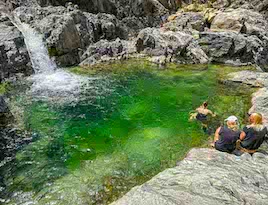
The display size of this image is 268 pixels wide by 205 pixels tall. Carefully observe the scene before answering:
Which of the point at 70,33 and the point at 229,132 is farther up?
the point at 70,33

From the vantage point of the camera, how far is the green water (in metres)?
11.9

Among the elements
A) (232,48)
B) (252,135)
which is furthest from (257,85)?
(252,135)

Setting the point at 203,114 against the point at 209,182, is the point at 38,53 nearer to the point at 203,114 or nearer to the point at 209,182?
the point at 203,114

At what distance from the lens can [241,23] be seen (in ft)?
123

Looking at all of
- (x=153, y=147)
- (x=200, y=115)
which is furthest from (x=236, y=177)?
(x=200, y=115)

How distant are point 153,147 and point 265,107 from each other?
784 cm

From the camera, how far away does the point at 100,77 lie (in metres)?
26.5

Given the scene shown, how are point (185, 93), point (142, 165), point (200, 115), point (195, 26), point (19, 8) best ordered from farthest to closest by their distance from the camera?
point (195, 26) → point (19, 8) → point (185, 93) → point (200, 115) → point (142, 165)

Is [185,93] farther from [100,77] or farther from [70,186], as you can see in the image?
[70,186]

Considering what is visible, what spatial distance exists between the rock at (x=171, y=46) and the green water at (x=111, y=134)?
220 inches

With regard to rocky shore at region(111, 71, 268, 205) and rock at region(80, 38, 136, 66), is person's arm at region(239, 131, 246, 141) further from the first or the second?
rock at region(80, 38, 136, 66)

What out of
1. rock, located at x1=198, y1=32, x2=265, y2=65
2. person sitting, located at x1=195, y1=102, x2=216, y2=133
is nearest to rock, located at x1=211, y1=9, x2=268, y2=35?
rock, located at x1=198, y1=32, x2=265, y2=65

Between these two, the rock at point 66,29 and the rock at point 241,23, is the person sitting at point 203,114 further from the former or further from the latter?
the rock at point 241,23

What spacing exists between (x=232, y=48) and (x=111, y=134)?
20844mm
